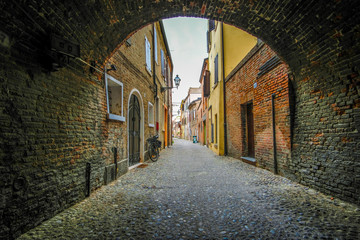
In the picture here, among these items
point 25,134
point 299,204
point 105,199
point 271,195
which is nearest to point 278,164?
point 271,195

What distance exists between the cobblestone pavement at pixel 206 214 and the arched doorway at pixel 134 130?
274 centimetres

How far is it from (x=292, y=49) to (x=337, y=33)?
1.11m

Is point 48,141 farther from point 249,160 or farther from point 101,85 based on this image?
point 249,160

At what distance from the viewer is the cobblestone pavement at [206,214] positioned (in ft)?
7.79

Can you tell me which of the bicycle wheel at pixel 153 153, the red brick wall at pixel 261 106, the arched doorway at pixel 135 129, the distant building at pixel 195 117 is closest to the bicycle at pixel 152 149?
the bicycle wheel at pixel 153 153

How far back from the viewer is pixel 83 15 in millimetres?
3451

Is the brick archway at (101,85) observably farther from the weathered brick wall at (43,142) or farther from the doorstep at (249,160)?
the doorstep at (249,160)

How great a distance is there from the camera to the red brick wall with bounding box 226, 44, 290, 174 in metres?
5.20

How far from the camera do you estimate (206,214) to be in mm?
Answer: 2949

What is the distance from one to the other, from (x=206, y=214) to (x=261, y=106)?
461cm

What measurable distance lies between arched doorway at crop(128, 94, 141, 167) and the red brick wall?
4.32m

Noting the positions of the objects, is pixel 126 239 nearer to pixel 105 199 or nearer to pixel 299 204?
pixel 105 199

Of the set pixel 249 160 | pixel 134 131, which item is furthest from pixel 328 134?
pixel 134 131

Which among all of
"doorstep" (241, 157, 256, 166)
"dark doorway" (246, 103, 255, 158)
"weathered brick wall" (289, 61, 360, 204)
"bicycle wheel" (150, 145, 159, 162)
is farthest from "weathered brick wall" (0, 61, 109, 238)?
"dark doorway" (246, 103, 255, 158)
